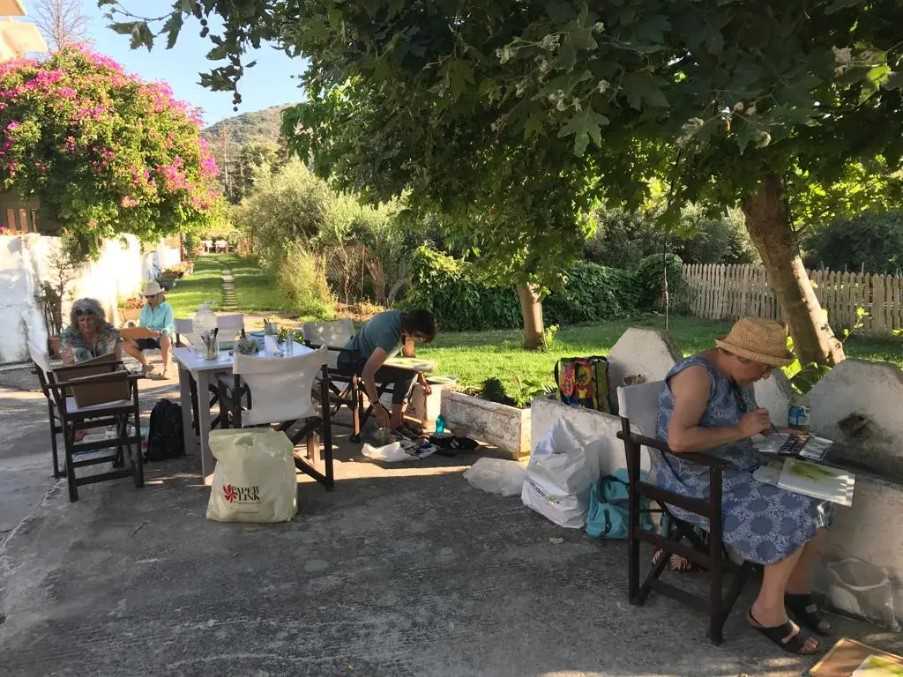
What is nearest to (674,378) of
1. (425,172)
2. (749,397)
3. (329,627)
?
(749,397)

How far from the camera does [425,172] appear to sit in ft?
14.6

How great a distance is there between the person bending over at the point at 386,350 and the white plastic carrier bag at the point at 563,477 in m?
1.69

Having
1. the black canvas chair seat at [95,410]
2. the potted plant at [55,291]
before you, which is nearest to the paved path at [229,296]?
the potted plant at [55,291]

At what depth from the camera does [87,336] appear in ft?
18.2

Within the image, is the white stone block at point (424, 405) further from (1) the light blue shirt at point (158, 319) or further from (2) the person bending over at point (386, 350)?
(1) the light blue shirt at point (158, 319)

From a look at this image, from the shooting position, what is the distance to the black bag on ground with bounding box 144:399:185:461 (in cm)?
550

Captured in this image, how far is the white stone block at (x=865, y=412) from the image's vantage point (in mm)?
3154

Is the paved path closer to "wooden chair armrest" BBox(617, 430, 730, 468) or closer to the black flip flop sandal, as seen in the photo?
"wooden chair armrest" BBox(617, 430, 730, 468)

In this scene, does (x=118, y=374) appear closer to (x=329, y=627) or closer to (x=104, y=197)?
(x=329, y=627)

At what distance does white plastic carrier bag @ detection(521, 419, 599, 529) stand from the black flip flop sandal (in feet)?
4.15

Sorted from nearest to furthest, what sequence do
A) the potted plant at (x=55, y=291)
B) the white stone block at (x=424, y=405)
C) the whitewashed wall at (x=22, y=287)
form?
1. the white stone block at (x=424, y=405)
2. the whitewashed wall at (x=22, y=287)
3. the potted plant at (x=55, y=291)

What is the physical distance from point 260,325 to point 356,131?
879 centimetres

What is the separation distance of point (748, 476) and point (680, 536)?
0.55 meters

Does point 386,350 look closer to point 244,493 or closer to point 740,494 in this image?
point 244,493
